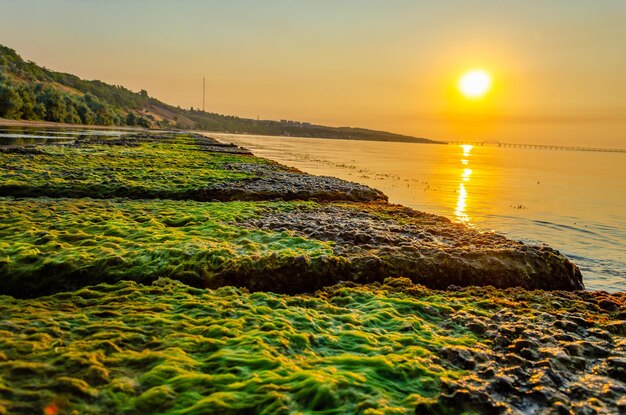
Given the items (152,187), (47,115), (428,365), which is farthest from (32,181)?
(47,115)

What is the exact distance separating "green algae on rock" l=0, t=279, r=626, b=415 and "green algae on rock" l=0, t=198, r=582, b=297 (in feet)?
2.94

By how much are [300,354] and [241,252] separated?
3.41 m

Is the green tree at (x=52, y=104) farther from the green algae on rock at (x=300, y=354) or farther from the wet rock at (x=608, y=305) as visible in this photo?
the wet rock at (x=608, y=305)

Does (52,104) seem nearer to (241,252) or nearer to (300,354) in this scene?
(241,252)

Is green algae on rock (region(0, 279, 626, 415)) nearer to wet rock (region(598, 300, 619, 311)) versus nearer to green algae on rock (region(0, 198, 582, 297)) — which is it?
wet rock (region(598, 300, 619, 311))

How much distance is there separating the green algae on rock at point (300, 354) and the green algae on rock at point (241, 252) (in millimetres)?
897

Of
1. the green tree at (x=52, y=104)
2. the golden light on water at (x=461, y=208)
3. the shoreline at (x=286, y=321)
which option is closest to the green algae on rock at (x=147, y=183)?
the shoreline at (x=286, y=321)

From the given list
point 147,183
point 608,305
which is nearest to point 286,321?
point 608,305

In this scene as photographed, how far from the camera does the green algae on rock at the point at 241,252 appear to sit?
655 centimetres

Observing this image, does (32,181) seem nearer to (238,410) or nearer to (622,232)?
(238,410)

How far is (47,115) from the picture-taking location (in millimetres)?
86562

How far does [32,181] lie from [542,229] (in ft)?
65.9

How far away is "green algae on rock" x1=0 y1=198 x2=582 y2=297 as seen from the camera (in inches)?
258

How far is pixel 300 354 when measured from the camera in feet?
14.5
